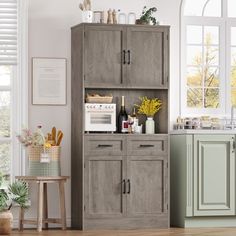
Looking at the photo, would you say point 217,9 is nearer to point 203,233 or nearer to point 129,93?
point 129,93

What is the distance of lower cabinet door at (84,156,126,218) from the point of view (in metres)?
7.90

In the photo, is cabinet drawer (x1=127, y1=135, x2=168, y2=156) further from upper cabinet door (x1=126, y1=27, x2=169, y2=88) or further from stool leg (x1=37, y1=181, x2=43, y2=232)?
stool leg (x1=37, y1=181, x2=43, y2=232)

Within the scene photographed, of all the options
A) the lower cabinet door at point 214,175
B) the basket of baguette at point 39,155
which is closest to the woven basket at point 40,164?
the basket of baguette at point 39,155

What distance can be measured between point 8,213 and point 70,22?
2.17 m

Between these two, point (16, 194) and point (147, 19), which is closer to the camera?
point (16, 194)

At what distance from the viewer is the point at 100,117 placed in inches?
316

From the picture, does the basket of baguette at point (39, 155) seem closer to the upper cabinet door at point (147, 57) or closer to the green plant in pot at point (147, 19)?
the upper cabinet door at point (147, 57)

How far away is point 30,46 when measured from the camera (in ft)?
27.1

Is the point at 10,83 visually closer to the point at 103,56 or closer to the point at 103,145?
the point at 103,56

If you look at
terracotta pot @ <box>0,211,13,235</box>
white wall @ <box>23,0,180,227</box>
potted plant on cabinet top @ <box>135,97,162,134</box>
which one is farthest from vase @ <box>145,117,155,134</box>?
terracotta pot @ <box>0,211,13,235</box>

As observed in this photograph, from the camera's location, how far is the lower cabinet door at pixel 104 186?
7898 mm

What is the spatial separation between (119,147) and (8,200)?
1.28 meters

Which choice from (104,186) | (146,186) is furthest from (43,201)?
(146,186)

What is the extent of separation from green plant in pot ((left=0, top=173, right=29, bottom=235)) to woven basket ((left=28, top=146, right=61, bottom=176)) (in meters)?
0.19
